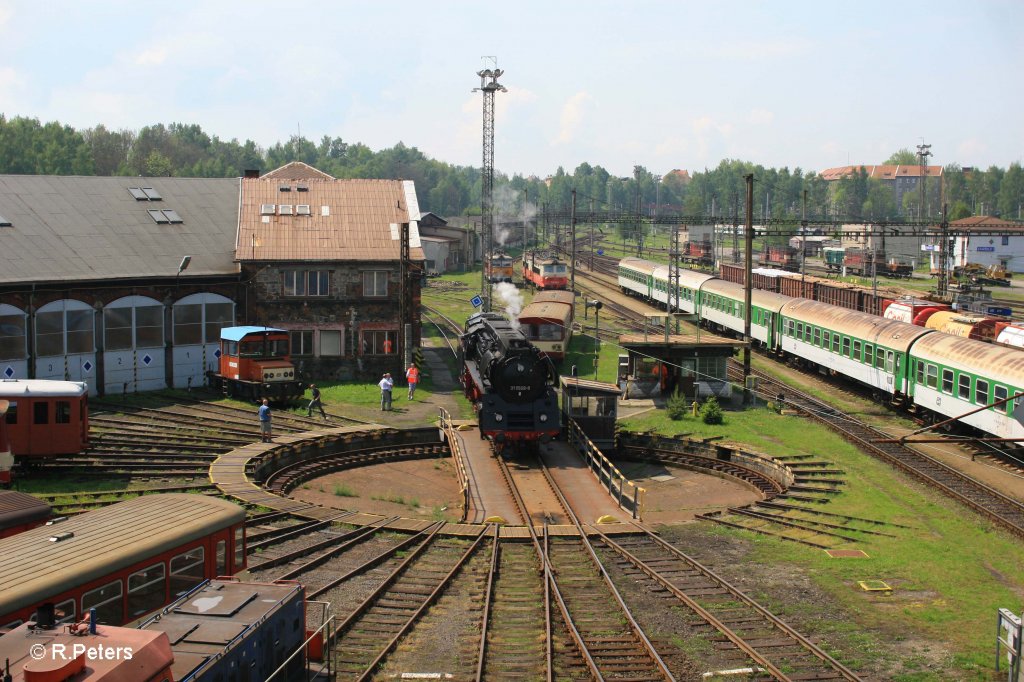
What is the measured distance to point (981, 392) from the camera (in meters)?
31.9

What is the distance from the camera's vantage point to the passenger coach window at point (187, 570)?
13.1m

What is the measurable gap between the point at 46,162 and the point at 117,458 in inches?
4408

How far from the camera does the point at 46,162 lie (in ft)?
416

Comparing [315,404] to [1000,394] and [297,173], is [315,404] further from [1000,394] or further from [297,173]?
[297,173]

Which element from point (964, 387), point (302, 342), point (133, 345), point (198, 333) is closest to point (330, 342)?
point (302, 342)

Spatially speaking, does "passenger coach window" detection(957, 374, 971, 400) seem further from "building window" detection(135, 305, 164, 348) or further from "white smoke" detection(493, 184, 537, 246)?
"white smoke" detection(493, 184, 537, 246)

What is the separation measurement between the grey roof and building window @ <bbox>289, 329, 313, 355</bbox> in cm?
390

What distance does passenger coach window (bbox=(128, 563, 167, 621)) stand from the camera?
12336mm

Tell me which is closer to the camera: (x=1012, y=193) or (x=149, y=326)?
(x=149, y=326)

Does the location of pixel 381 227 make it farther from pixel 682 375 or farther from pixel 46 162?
pixel 46 162

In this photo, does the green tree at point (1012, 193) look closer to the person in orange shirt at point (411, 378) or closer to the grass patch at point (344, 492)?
the person in orange shirt at point (411, 378)

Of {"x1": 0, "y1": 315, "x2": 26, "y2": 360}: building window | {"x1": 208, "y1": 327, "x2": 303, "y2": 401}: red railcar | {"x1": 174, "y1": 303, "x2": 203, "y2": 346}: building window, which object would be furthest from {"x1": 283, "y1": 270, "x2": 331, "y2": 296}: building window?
{"x1": 0, "y1": 315, "x2": 26, "y2": 360}: building window

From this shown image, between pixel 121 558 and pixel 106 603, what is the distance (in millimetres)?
542

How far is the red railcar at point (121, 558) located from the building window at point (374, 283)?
29.7 meters
